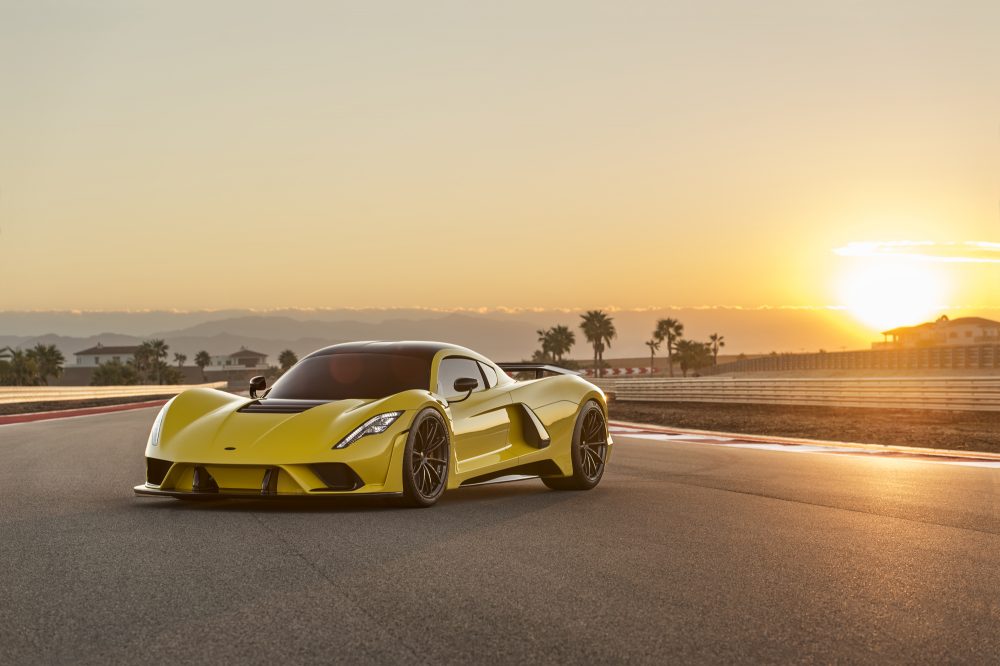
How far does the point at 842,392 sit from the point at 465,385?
65.4 ft

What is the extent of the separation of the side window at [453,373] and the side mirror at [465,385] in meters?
0.05

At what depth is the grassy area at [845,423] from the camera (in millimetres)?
18719

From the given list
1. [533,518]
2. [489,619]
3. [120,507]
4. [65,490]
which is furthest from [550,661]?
[65,490]

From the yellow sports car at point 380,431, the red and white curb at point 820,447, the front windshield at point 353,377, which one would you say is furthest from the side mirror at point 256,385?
the red and white curb at point 820,447

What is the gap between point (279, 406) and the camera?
28.0ft

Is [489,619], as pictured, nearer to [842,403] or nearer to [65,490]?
[65,490]

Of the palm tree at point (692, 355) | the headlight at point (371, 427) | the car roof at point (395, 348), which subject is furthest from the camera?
the palm tree at point (692, 355)

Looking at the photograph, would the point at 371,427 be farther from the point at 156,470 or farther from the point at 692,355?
the point at 692,355

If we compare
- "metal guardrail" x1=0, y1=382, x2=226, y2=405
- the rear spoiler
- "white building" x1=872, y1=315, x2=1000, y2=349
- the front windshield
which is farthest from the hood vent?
"white building" x1=872, y1=315, x2=1000, y2=349

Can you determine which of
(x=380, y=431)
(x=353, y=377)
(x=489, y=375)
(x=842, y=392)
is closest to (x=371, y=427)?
(x=380, y=431)

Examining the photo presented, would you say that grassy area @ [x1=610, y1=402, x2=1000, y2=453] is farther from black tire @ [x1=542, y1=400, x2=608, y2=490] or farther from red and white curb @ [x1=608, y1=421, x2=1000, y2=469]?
black tire @ [x1=542, y1=400, x2=608, y2=490]

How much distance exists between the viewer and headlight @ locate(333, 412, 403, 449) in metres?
7.98

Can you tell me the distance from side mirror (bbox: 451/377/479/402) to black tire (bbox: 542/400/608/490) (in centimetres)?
123

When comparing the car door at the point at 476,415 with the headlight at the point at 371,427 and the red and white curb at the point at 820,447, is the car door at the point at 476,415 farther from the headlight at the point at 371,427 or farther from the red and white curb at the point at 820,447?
the red and white curb at the point at 820,447
